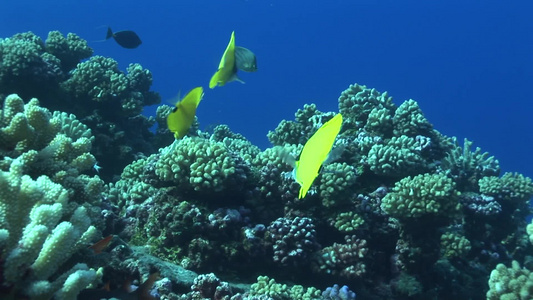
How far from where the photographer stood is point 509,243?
25.4ft

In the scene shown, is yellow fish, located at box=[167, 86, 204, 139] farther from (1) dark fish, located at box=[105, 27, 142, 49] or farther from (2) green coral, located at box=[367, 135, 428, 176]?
(1) dark fish, located at box=[105, 27, 142, 49]

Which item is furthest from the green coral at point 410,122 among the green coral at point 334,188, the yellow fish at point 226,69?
the yellow fish at point 226,69

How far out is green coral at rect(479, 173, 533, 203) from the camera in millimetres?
7902

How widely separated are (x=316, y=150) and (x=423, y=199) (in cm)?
440

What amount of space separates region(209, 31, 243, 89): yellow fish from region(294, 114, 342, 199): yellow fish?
1.93 metres

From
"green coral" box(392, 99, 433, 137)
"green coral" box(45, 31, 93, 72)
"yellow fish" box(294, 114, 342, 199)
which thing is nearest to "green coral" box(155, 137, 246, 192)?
"yellow fish" box(294, 114, 342, 199)

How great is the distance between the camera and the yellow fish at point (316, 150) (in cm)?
187

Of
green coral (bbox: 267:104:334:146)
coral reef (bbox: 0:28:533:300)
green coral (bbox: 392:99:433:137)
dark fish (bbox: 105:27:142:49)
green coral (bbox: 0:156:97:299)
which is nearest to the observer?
green coral (bbox: 0:156:97:299)

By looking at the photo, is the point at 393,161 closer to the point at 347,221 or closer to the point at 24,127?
the point at 347,221

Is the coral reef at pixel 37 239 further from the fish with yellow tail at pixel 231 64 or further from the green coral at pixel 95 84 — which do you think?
the green coral at pixel 95 84

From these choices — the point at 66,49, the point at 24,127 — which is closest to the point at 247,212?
the point at 24,127

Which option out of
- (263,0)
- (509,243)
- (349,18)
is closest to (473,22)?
(349,18)

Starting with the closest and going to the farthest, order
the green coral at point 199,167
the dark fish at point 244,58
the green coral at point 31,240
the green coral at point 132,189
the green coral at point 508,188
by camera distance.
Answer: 1. the green coral at point 31,240
2. the dark fish at point 244,58
3. the green coral at point 199,167
4. the green coral at point 132,189
5. the green coral at point 508,188

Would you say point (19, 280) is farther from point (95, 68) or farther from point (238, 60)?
point (95, 68)
